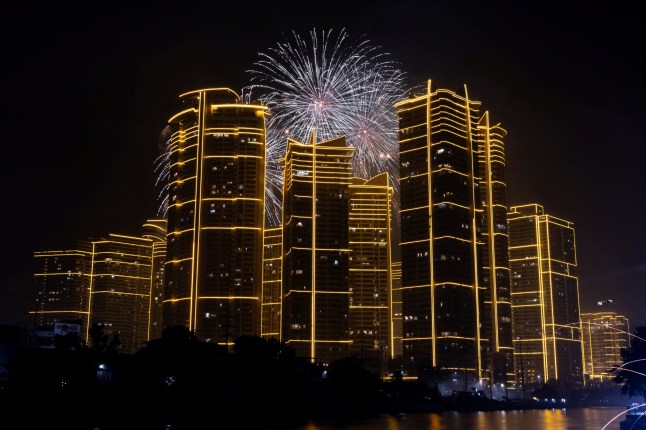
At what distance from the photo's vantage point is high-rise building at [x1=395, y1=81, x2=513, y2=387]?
16088cm

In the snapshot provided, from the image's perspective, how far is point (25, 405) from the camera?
6228 cm

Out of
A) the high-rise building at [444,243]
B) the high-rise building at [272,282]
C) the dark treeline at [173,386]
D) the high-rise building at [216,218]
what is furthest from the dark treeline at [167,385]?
the high-rise building at [272,282]

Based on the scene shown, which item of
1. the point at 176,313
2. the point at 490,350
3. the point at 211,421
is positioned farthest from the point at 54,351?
the point at 490,350

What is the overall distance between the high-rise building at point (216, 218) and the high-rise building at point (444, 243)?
3356 cm

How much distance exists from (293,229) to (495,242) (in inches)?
→ 2045

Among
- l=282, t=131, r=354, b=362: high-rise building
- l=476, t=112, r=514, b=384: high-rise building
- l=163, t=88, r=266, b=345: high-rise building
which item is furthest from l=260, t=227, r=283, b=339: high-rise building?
l=476, t=112, r=514, b=384: high-rise building

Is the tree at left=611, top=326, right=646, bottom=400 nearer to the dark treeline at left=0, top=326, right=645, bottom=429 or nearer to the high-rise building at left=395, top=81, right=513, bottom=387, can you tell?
the dark treeline at left=0, top=326, right=645, bottom=429

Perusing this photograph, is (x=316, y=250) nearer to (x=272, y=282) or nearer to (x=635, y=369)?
(x=272, y=282)

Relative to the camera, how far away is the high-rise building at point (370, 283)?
186 meters

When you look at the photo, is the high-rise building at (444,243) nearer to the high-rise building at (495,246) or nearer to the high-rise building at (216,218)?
the high-rise building at (495,246)

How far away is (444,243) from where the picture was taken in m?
162

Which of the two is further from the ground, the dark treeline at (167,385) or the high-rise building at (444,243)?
the high-rise building at (444,243)

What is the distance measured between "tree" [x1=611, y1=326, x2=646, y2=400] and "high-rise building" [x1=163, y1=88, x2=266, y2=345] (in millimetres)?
92000

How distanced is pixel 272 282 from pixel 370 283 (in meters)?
25.2
